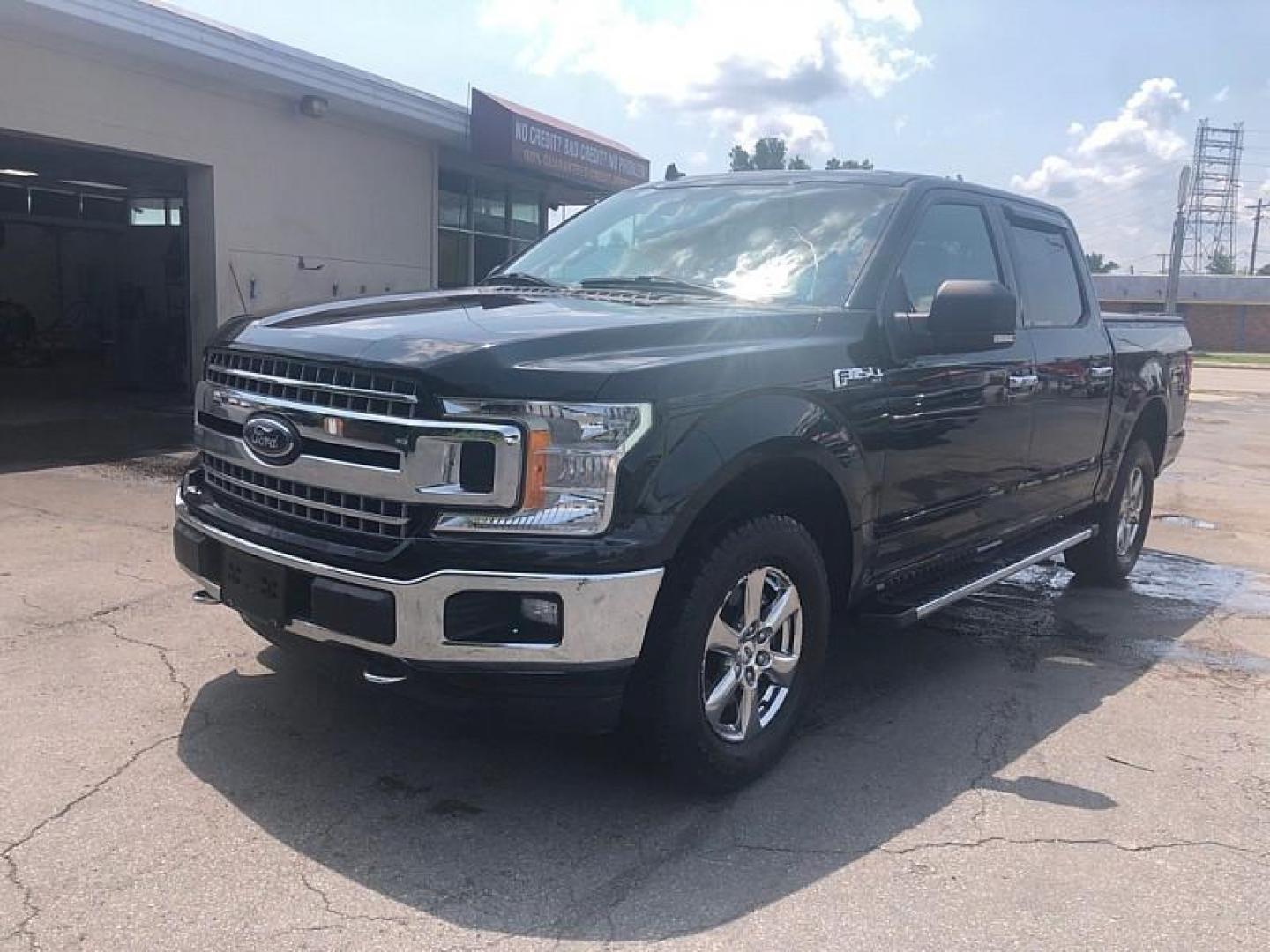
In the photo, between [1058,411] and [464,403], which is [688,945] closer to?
[464,403]

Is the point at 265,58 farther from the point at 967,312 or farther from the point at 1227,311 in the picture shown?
the point at 1227,311

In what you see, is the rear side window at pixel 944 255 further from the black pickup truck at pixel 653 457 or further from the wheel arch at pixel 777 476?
the wheel arch at pixel 777 476

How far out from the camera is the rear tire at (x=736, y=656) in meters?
3.24

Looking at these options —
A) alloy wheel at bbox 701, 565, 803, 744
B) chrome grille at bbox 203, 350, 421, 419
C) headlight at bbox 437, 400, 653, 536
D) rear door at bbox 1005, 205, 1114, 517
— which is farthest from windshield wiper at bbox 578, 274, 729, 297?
rear door at bbox 1005, 205, 1114, 517

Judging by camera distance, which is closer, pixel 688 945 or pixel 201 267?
pixel 688 945

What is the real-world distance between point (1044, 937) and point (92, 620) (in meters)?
4.21

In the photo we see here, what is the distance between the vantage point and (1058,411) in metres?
5.34

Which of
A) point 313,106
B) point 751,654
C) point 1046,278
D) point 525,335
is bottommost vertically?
point 751,654

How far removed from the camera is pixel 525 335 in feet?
10.6

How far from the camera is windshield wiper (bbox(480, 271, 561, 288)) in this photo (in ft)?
15.2

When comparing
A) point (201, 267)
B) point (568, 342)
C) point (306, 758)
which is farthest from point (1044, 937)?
point (201, 267)

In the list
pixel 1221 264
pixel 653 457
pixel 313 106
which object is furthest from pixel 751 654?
pixel 1221 264

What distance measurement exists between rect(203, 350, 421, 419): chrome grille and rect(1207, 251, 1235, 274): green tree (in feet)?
410

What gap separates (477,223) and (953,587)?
594 inches
